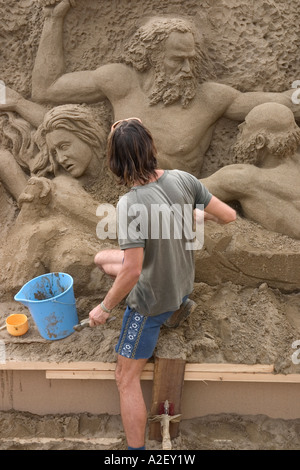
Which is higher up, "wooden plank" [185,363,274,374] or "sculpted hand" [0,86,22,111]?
"sculpted hand" [0,86,22,111]

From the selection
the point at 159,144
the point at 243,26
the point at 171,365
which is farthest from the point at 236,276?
the point at 243,26

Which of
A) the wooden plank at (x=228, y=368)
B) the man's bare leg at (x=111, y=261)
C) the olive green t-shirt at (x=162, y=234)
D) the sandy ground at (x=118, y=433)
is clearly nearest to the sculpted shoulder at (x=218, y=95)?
the olive green t-shirt at (x=162, y=234)

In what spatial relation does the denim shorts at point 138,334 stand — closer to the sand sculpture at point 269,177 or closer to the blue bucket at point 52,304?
the blue bucket at point 52,304

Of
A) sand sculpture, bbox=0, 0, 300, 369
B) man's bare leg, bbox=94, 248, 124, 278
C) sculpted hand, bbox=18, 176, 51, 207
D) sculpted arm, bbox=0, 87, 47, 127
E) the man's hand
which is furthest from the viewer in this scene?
sculpted arm, bbox=0, 87, 47, 127

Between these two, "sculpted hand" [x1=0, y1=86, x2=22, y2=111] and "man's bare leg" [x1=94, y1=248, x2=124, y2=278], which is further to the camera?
"sculpted hand" [x1=0, y1=86, x2=22, y2=111]

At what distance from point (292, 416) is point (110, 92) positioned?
2.44 metres

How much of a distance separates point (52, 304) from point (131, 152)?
94 cm

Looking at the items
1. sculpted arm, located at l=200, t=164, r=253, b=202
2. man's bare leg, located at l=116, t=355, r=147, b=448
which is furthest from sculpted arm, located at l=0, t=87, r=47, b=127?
Result: man's bare leg, located at l=116, t=355, r=147, b=448

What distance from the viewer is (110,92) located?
302 cm

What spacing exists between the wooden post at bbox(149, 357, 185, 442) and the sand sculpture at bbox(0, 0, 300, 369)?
37 cm

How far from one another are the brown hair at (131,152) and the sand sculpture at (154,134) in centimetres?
97

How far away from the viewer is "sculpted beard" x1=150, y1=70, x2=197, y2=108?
2897 millimetres

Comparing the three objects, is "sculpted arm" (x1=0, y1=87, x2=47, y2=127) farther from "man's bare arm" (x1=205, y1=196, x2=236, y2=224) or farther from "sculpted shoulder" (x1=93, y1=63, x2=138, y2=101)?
"man's bare arm" (x1=205, y1=196, x2=236, y2=224)
